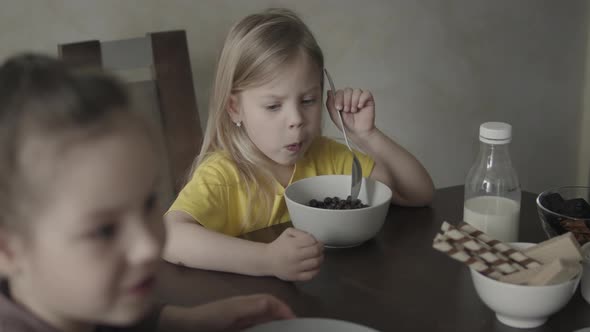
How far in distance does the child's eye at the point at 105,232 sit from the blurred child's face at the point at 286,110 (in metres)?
0.73

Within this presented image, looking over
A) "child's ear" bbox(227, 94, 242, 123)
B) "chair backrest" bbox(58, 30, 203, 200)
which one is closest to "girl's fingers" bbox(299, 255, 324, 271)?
"child's ear" bbox(227, 94, 242, 123)

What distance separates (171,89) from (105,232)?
1.14 m

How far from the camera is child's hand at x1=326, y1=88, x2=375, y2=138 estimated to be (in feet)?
4.75

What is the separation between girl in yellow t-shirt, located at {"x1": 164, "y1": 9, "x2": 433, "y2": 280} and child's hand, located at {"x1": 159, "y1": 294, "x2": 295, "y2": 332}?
0.34m

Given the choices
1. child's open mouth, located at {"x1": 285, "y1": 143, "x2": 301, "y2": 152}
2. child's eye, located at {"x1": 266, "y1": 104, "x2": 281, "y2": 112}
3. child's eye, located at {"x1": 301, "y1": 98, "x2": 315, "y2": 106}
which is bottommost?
child's open mouth, located at {"x1": 285, "y1": 143, "x2": 301, "y2": 152}

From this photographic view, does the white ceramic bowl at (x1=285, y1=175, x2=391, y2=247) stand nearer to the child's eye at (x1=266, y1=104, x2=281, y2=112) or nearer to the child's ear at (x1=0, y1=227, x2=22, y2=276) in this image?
the child's eye at (x1=266, y1=104, x2=281, y2=112)

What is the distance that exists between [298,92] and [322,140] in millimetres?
235

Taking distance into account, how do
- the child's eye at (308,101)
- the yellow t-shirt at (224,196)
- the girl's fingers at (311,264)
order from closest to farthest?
the girl's fingers at (311,264) → the yellow t-shirt at (224,196) → the child's eye at (308,101)

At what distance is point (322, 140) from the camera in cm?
155

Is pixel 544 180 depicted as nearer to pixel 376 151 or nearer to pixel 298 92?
pixel 376 151

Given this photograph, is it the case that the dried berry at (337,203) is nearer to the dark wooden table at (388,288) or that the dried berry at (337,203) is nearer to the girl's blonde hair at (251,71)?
the dark wooden table at (388,288)

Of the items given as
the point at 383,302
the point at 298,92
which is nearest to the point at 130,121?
the point at 383,302

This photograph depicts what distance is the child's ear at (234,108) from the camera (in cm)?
142

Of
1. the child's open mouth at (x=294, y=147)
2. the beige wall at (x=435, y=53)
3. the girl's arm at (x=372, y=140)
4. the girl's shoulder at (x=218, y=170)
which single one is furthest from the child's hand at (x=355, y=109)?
the beige wall at (x=435, y=53)
